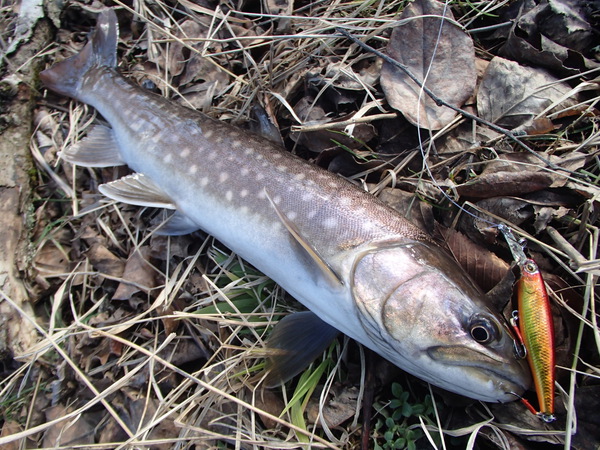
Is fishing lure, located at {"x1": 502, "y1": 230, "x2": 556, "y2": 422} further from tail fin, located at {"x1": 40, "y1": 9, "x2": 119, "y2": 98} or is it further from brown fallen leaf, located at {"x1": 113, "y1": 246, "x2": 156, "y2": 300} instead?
tail fin, located at {"x1": 40, "y1": 9, "x2": 119, "y2": 98}

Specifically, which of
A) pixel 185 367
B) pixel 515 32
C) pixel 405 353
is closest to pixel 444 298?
pixel 405 353

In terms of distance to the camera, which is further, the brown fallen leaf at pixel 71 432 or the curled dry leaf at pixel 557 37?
the curled dry leaf at pixel 557 37

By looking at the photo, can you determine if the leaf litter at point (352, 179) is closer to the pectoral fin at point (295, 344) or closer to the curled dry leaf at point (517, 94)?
the curled dry leaf at point (517, 94)

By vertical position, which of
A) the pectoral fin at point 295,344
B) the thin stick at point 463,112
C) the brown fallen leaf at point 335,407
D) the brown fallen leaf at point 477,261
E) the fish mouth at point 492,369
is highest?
the thin stick at point 463,112

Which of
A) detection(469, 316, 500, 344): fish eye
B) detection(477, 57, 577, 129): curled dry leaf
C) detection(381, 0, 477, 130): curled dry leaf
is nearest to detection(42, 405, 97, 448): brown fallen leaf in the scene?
detection(469, 316, 500, 344): fish eye

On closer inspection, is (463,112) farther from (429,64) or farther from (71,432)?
(71,432)

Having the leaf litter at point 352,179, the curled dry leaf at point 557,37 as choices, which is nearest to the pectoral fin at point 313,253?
the leaf litter at point 352,179
